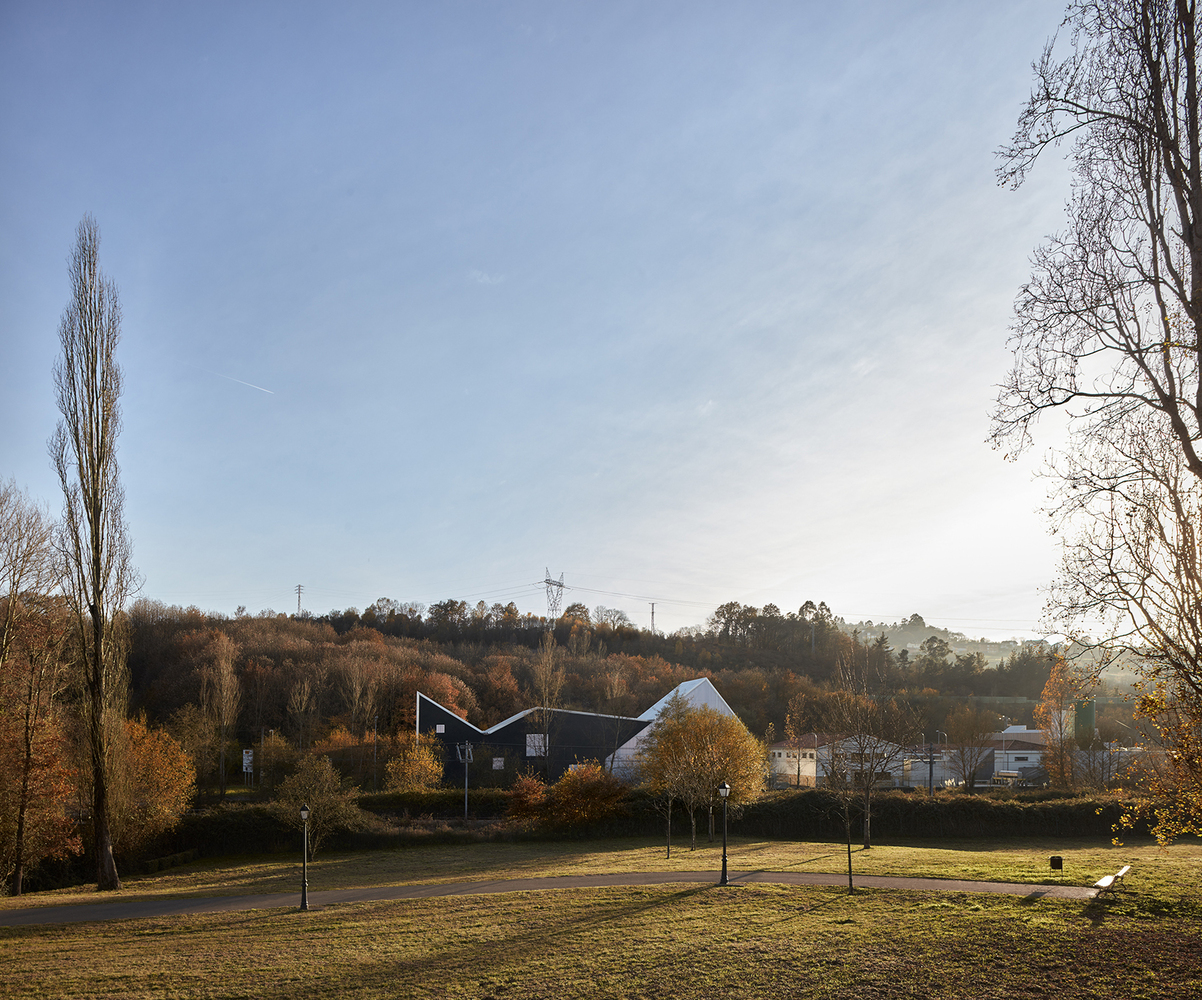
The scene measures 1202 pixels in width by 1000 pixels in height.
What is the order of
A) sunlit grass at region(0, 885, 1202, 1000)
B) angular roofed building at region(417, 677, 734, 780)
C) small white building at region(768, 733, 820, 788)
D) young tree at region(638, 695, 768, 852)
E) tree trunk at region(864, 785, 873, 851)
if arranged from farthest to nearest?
small white building at region(768, 733, 820, 788) → angular roofed building at region(417, 677, 734, 780) → young tree at region(638, 695, 768, 852) → tree trunk at region(864, 785, 873, 851) → sunlit grass at region(0, 885, 1202, 1000)

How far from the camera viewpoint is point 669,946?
1211 centimetres

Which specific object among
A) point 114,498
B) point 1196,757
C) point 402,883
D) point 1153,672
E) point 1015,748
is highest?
point 114,498

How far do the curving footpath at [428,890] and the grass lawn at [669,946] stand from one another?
92 centimetres

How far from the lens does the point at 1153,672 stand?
10219 mm

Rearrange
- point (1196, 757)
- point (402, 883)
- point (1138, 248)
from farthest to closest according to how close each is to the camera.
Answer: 1. point (402, 883)
2. point (1196, 757)
3. point (1138, 248)

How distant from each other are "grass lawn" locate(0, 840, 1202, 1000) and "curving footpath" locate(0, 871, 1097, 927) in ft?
3.02

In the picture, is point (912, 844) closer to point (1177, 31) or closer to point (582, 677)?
point (1177, 31)

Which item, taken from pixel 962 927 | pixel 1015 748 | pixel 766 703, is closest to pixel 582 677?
pixel 766 703

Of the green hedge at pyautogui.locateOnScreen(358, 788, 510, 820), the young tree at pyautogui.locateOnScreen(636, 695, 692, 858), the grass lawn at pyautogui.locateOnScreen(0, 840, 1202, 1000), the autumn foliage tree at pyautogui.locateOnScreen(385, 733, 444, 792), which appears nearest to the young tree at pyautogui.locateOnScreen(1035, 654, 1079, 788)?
the young tree at pyautogui.locateOnScreen(636, 695, 692, 858)

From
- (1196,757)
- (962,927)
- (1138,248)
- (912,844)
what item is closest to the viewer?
(1138,248)

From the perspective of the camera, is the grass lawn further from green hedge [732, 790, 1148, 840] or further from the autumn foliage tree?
the autumn foliage tree

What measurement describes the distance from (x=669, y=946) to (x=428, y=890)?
9567 mm

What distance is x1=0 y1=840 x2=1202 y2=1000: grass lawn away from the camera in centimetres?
1017

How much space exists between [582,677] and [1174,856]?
5396cm
